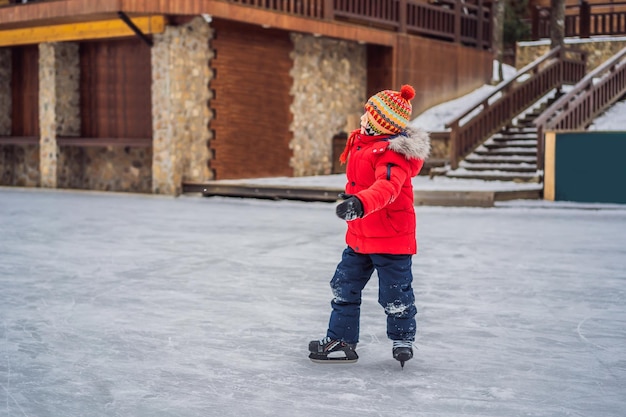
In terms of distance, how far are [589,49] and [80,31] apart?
15065 millimetres

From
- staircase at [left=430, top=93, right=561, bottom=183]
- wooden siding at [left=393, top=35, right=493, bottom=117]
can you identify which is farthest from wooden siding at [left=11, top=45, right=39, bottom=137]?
staircase at [left=430, top=93, right=561, bottom=183]

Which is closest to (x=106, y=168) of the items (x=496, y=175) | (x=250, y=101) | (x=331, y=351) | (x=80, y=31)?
(x=80, y=31)

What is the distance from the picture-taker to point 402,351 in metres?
4.32

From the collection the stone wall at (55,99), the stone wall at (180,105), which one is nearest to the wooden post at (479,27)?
the stone wall at (180,105)

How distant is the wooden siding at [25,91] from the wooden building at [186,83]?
32 mm

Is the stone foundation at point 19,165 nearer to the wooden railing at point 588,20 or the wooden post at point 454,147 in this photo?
the wooden post at point 454,147

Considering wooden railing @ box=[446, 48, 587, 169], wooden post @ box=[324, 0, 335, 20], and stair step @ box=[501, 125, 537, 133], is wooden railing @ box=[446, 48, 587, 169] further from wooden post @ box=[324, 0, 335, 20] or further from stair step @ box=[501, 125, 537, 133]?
wooden post @ box=[324, 0, 335, 20]

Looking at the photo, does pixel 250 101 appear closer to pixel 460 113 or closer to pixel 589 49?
pixel 460 113

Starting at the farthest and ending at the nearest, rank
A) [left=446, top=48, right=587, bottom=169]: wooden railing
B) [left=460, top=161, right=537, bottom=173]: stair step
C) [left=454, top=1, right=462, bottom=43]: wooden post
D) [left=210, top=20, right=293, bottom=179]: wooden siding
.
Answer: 1. [left=454, top=1, right=462, bottom=43]: wooden post
2. [left=446, top=48, right=587, bottom=169]: wooden railing
3. [left=460, top=161, right=537, bottom=173]: stair step
4. [left=210, top=20, right=293, bottom=179]: wooden siding

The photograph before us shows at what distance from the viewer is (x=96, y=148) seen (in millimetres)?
18188

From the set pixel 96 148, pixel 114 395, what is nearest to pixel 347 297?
pixel 114 395

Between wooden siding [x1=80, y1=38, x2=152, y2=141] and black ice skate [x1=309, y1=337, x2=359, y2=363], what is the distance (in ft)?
42.2

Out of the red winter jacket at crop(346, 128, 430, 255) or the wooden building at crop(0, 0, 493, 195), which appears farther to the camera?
the wooden building at crop(0, 0, 493, 195)

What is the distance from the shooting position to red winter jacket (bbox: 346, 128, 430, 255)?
4.23 metres
